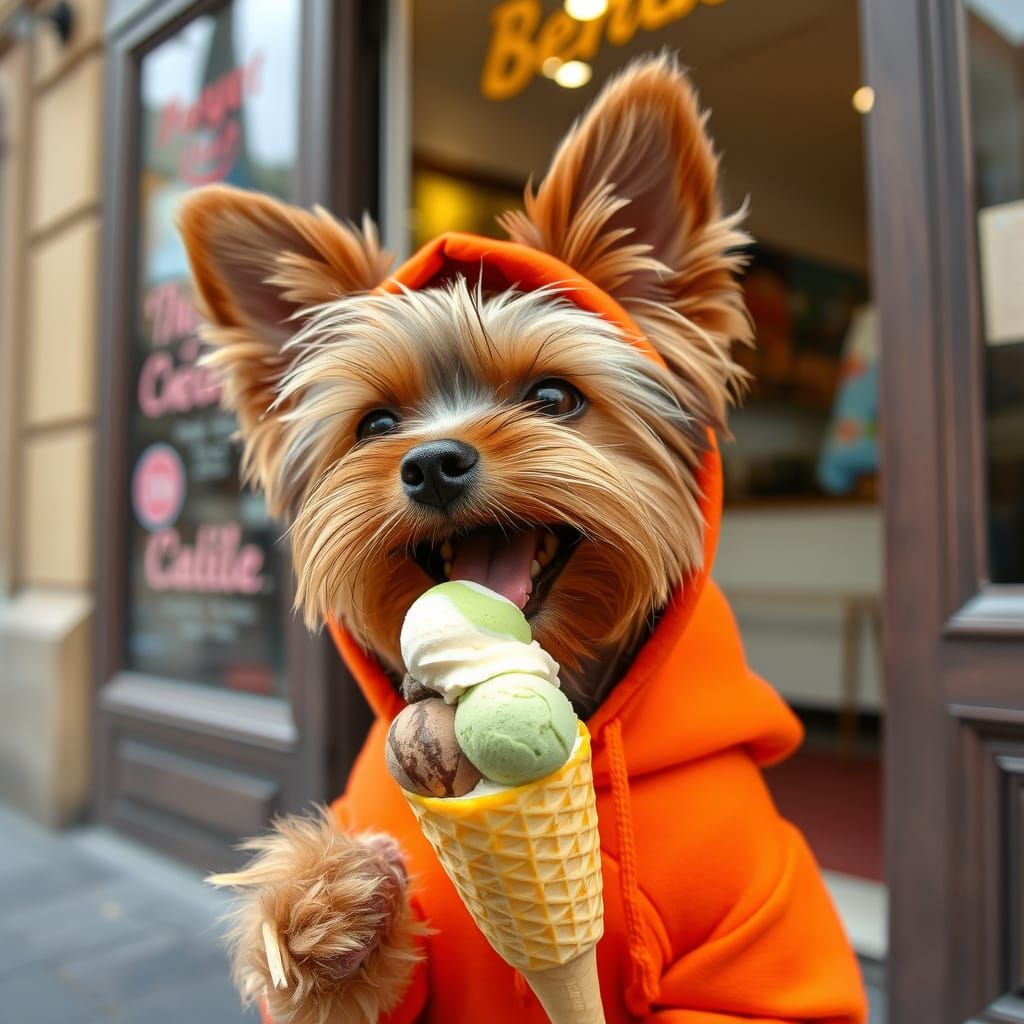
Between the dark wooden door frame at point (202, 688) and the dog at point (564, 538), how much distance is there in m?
1.89

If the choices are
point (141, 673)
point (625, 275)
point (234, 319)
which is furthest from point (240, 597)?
point (625, 275)

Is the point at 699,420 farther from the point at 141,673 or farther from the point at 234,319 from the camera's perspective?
the point at 141,673

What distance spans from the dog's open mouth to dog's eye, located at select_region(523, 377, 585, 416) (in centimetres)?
18

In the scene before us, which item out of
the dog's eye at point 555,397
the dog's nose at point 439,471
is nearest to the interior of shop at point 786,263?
the dog's eye at point 555,397

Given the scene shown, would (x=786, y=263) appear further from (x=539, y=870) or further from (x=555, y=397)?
(x=539, y=870)

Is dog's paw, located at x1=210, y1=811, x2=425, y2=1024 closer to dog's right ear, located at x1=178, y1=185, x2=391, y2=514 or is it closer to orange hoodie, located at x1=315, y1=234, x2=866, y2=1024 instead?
orange hoodie, located at x1=315, y1=234, x2=866, y2=1024

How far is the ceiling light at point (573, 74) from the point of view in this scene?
4488mm

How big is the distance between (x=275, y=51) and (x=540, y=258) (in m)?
2.92

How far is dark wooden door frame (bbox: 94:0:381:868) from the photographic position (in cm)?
347

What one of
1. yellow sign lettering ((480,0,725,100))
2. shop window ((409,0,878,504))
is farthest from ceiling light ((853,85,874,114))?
yellow sign lettering ((480,0,725,100))

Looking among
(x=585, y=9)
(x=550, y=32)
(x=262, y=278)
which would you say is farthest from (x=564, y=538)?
(x=550, y=32)

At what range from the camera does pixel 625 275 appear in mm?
1540

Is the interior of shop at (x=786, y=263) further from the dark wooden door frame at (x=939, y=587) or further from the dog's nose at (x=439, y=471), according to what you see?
the dog's nose at (x=439, y=471)

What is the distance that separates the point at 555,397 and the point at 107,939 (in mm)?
2989
